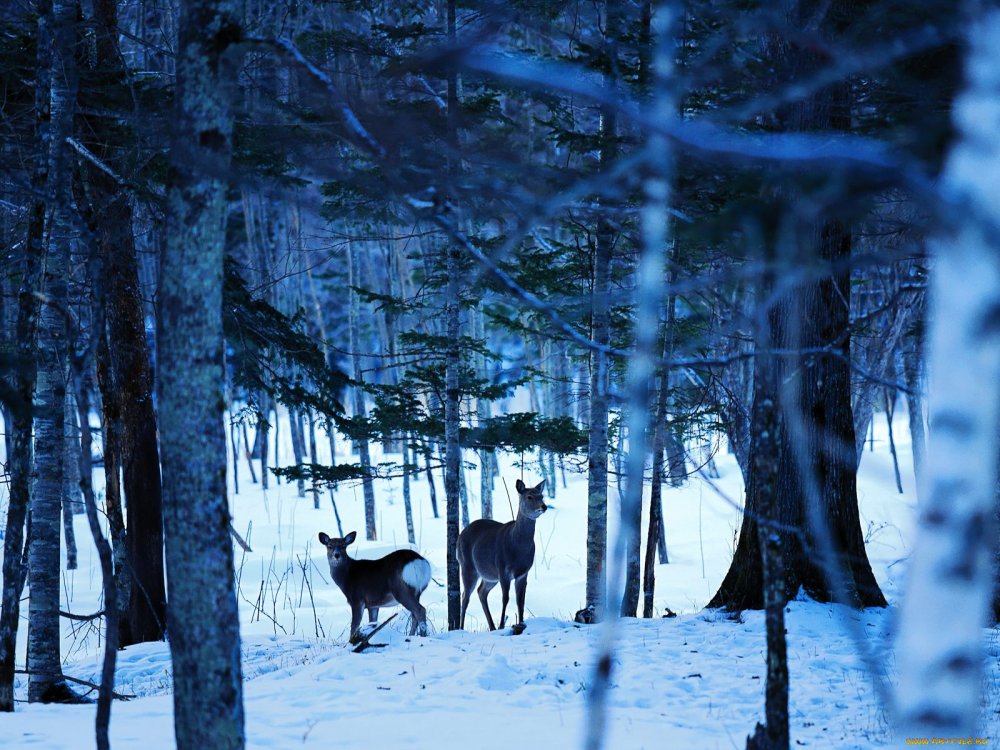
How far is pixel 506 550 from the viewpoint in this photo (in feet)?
38.5

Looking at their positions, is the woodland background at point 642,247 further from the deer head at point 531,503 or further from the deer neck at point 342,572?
the deer neck at point 342,572

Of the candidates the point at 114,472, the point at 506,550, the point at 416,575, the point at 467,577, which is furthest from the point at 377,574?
the point at 114,472

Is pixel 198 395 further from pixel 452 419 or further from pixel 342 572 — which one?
pixel 342 572

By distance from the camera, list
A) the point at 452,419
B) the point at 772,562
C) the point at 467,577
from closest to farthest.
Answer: the point at 772,562
the point at 452,419
the point at 467,577

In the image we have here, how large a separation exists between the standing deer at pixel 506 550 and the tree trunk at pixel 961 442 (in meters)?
9.73

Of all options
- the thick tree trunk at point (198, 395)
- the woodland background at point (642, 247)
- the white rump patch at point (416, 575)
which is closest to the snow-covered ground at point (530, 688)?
the woodland background at point (642, 247)

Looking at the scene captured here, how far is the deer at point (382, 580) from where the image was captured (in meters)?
11.3

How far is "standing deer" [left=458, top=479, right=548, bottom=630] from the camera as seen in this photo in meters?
11.7

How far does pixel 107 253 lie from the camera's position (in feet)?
30.6

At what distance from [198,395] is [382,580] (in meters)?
8.75

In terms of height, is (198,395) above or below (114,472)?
above

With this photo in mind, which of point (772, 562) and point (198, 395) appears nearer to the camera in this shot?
point (198, 395)

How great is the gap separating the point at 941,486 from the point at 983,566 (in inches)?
7.4

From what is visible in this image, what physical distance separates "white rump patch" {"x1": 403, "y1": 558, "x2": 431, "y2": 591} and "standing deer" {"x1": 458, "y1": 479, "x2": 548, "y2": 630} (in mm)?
937
